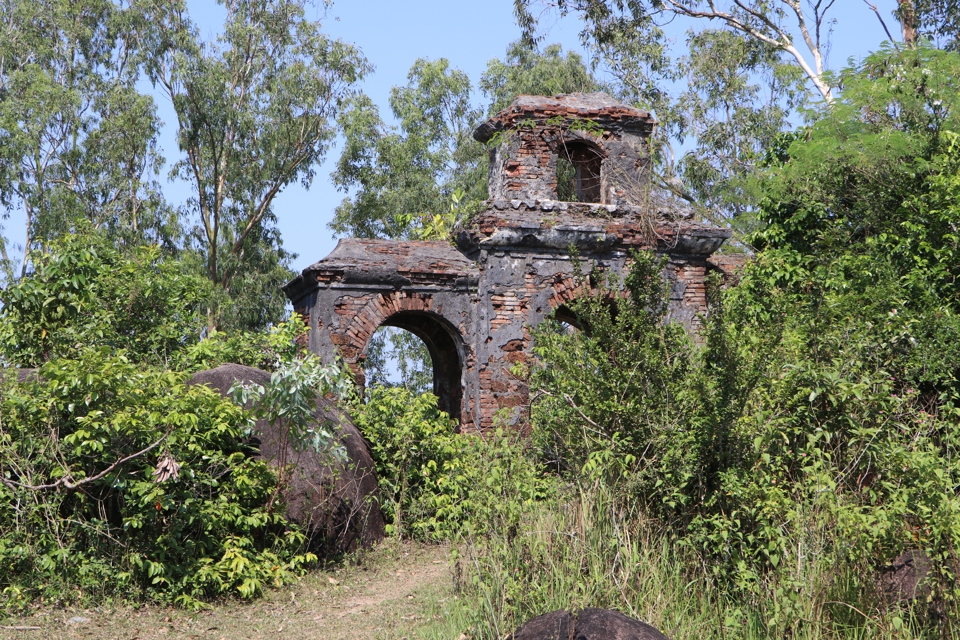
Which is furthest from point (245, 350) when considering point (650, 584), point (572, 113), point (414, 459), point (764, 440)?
point (764, 440)

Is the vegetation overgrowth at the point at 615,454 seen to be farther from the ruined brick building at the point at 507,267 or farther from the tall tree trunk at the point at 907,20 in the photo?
the tall tree trunk at the point at 907,20

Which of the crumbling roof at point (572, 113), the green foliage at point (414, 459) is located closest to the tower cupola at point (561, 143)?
the crumbling roof at point (572, 113)

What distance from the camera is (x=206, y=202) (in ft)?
74.4

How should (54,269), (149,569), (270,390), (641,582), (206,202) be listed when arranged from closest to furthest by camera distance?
1. (641,582)
2. (149,569)
3. (270,390)
4. (54,269)
5. (206,202)

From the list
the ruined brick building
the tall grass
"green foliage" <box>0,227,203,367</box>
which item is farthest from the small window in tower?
the tall grass

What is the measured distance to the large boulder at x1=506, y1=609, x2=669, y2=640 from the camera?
4.04 metres

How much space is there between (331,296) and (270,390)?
4.88m

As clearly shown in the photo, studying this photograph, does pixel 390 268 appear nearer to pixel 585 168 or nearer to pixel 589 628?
pixel 585 168

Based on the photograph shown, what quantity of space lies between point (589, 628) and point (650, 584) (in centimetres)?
157

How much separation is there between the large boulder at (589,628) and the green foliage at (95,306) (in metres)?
5.30

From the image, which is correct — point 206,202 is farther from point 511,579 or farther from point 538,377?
point 511,579

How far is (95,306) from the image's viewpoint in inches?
384

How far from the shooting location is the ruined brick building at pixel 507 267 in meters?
12.3

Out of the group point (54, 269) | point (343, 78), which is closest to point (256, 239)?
point (343, 78)
